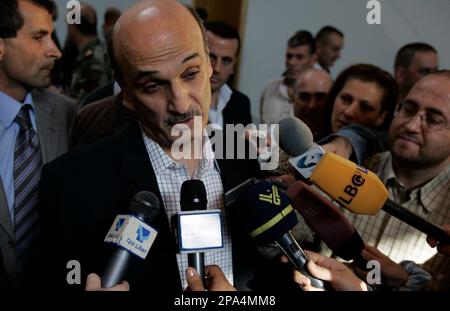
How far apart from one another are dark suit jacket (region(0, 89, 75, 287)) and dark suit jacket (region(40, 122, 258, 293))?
0.86 feet

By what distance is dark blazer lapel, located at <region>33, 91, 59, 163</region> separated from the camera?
141cm

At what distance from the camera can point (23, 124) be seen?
1.39 meters

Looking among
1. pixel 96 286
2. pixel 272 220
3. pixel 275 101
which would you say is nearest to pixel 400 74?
pixel 275 101

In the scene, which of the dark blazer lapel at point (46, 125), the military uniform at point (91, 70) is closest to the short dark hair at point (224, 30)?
the military uniform at point (91, 70)

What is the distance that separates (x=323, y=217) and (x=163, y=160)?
1.20ft

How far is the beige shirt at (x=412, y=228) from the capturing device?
115 cm

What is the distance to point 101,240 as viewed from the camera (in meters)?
0.95

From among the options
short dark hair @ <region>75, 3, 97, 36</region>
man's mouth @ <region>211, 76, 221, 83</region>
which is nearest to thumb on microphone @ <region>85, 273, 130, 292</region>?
man's mouth @ <region>211, 76, 221, 83</region>

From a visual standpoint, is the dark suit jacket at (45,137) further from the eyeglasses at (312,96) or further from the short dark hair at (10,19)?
the eyeglasses at (312,96)

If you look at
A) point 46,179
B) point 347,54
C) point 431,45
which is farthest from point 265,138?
point 347,54

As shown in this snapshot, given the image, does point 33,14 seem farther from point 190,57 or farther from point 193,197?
point 193,197

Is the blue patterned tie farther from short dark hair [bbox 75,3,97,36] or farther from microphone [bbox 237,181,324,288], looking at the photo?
short dark hair [bbox 75,3,97,36]

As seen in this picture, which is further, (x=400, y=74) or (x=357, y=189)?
(x=400, y=74)

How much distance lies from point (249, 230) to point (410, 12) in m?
1.13
